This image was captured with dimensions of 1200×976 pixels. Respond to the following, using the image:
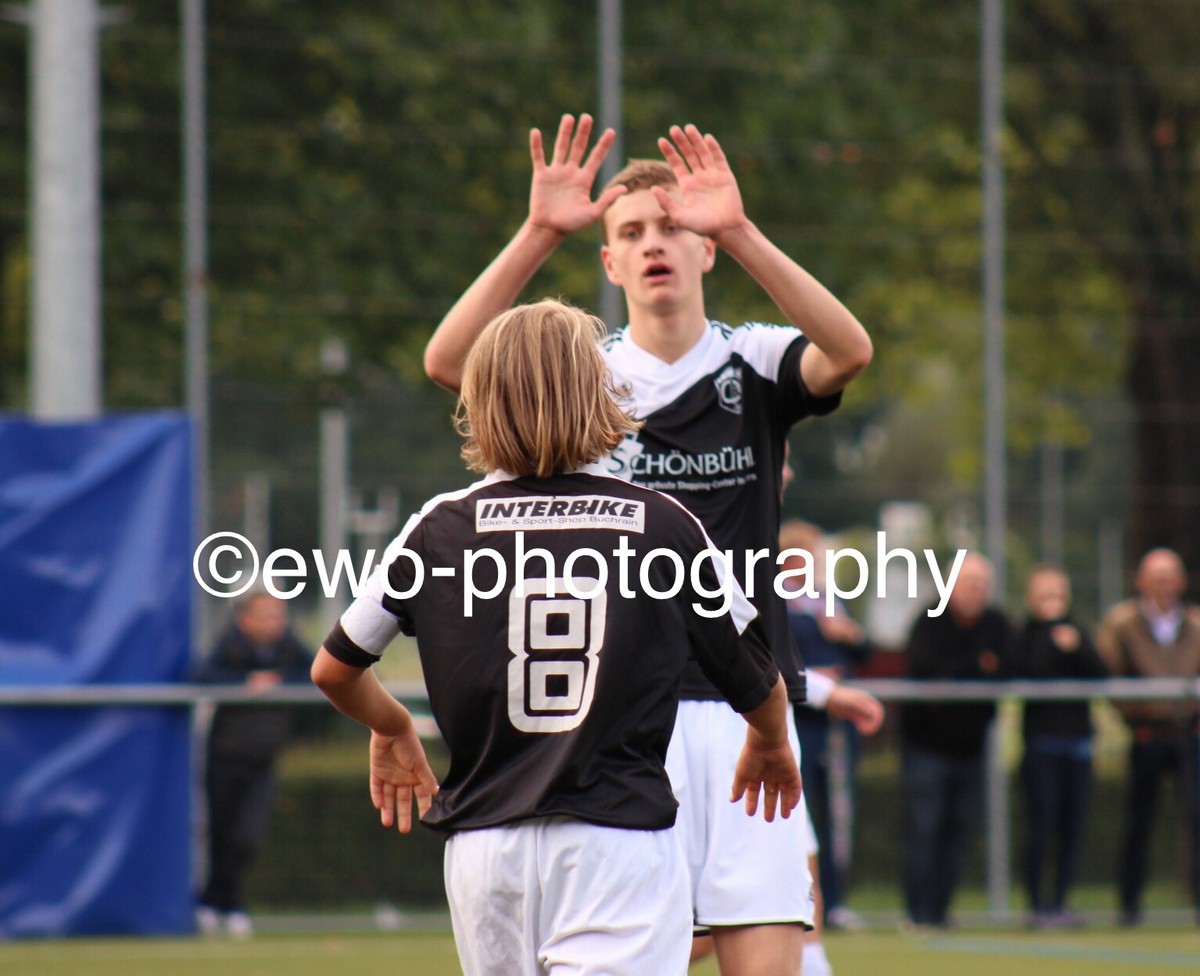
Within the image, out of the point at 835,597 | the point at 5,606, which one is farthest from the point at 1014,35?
A: the point at 5,606

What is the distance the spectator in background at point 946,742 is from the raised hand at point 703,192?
6.64 m

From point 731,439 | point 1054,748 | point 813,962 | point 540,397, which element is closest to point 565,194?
point 731,439

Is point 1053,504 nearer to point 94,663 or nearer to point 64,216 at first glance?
point 94,663

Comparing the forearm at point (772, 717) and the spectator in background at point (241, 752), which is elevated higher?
the forearm at point (772, 717)

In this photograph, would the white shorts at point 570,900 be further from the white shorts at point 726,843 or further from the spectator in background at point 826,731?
the spectator in background at point 826,731

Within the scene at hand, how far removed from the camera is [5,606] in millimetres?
9602

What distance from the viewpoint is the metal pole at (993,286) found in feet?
38.7

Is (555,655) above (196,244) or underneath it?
underneath

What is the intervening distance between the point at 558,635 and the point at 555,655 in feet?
0.11

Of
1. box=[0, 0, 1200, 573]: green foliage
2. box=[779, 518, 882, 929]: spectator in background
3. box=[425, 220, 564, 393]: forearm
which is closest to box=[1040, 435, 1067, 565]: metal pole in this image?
box=[0, 0, 1200, 573]: green foliage

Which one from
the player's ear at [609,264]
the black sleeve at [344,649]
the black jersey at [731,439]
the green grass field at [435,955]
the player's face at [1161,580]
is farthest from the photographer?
the player's face at [1161,580]

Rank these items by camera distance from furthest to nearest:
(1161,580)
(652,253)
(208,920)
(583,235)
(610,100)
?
(583,235) → (610,100) → (1161,580) → (208,920) → (652,253)

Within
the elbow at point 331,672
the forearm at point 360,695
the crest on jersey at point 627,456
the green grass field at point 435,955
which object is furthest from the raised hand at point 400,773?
the green grass field at point 435,955

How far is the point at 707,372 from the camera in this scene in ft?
15.3
